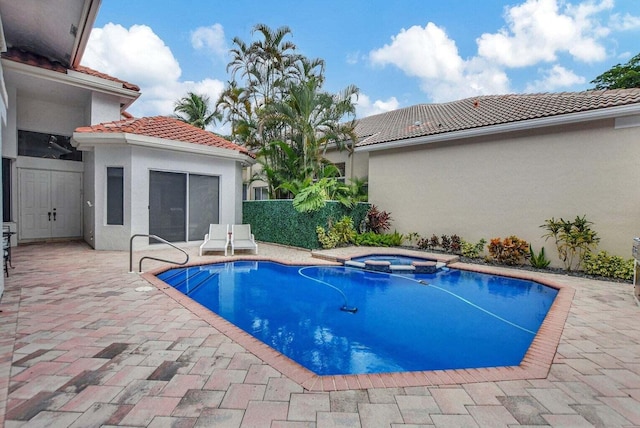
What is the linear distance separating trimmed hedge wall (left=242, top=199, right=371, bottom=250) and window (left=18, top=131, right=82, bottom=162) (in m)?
8.02

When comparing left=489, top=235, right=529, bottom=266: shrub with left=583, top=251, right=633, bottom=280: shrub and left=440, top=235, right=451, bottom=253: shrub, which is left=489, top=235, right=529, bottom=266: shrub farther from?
left=440, top=235, right=451, bottom=253: shrub

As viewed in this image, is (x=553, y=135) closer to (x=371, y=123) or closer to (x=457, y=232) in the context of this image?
(x=457, y=232)

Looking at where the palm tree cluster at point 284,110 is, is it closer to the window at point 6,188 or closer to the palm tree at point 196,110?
the palm tree at point 196,110

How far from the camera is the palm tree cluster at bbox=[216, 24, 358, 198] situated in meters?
13.8

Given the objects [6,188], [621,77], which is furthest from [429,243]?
[621,77]

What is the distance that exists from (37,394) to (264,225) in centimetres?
1219

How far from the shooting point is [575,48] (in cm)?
2073

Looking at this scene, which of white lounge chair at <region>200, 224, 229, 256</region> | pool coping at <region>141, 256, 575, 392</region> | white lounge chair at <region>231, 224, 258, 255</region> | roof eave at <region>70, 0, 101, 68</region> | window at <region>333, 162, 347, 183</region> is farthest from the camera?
window at <region>333, 162, 347, 183</region>

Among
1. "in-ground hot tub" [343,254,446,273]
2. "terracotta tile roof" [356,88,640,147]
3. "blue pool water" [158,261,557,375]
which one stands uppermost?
"terracotta tile roof" [356,88,640,147]

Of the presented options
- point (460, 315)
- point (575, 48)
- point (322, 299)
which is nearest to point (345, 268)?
point (322, 299)

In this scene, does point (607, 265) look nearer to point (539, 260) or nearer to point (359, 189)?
point (539, 260)

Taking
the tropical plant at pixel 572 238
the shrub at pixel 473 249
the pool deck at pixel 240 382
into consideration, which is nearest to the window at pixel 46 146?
the pool deck at pixel 240 382

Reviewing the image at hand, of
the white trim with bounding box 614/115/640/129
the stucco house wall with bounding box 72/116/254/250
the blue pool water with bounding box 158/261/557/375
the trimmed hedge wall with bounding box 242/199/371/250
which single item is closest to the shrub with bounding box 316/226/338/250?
the trimmed hedge wall with bounding box 242/199/371/250

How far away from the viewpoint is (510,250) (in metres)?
10.5
